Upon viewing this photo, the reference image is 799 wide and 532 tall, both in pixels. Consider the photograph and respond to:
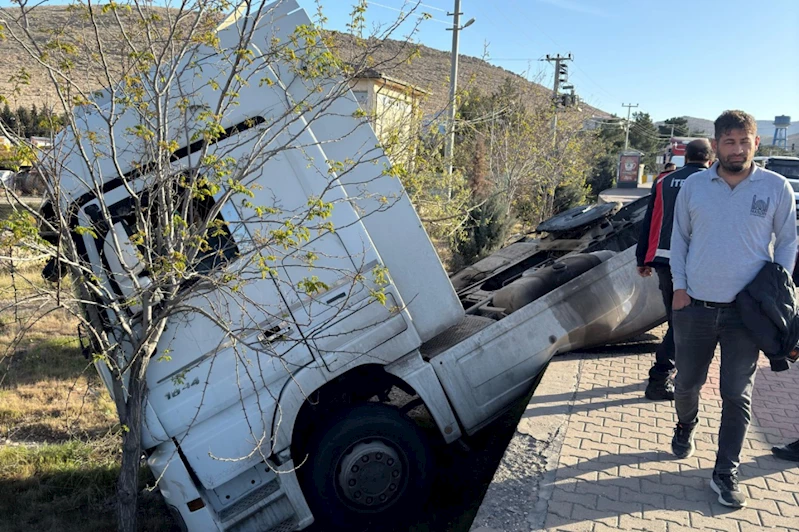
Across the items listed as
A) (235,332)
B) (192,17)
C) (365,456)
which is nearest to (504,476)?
(365,456)

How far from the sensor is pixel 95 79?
3455mm

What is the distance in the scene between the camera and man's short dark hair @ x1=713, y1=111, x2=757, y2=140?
279 centimetres

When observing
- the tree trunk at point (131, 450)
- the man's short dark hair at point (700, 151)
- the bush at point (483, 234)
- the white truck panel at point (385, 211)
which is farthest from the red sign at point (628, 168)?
the tree trunk at point (131, 450)

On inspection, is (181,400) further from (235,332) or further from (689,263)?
(689,263)

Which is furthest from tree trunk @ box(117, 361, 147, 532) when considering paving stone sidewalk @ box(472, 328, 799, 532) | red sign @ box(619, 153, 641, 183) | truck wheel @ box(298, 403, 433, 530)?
red sign @ box(619, 153, 641, 183)

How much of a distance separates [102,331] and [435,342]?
7.28 ft

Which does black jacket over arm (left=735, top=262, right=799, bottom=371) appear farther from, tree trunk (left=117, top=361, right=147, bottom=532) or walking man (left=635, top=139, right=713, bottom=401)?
tree trunk (left=117, top=361, right=147, bottom=532)

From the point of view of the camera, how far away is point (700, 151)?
3865 mm

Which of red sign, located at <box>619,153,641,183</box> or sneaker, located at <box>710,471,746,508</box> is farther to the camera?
red sign, located at <box>619,153,641,183</box>

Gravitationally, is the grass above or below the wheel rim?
below

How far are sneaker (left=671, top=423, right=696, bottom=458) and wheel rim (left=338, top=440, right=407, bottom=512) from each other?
1.73 meters

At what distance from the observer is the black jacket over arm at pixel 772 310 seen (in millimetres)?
2709

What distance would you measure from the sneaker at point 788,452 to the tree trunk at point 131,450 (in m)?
3.80

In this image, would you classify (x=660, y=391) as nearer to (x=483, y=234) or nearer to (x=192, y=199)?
(x=192, y=199)
